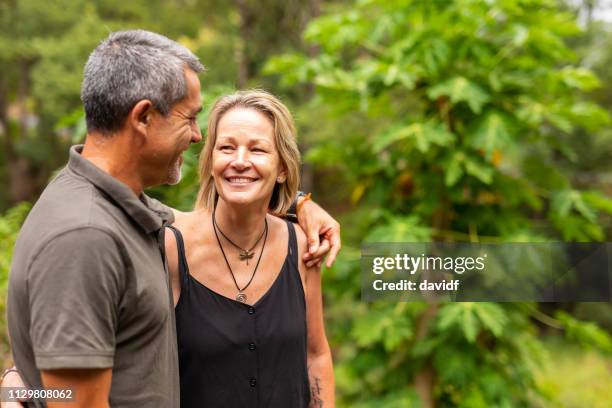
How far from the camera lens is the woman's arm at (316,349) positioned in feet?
6.20

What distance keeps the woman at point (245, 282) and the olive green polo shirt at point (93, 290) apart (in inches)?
10.8

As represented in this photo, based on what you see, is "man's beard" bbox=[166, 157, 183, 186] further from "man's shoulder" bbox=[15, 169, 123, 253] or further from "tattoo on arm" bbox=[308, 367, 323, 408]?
"tattoo on arm" bbox=[308, 367, 323, 408]

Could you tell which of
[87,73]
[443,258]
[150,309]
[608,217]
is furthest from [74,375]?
[608,217]

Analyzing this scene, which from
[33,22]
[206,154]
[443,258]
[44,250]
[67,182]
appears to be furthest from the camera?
[33,22]

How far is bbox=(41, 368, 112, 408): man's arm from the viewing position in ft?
3.71

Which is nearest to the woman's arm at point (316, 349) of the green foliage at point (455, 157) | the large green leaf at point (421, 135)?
the green foliage at point (455, 157)

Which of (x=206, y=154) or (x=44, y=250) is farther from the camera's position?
(x=206, y=154)

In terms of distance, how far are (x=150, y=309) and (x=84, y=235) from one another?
225 mm

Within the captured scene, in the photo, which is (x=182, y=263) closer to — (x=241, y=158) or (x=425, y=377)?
(x=241, y=158)

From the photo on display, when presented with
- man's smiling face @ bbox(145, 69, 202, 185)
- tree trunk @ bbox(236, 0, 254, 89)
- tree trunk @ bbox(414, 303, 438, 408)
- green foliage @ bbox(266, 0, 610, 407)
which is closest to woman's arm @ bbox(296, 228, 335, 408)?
man's smiling face @ bbox(145, 69, 202, 185)

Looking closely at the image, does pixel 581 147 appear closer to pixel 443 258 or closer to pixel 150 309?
pixel 443 258

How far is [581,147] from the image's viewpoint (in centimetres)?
973

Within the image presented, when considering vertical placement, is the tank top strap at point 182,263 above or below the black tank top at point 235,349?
above

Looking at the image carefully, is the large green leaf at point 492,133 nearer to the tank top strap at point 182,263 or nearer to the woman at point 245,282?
the woman at point 245,282
